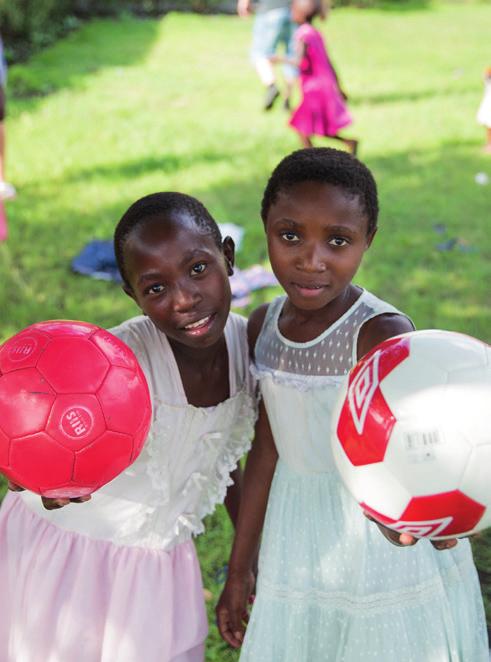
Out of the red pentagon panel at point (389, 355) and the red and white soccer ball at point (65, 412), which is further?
the red and white soccer ball at point (65, 412)

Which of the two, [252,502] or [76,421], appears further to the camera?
[252,502]

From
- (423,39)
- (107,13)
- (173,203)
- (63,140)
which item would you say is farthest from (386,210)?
(107,13)

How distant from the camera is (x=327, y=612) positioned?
2055 millimetres

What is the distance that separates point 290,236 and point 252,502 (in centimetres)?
75

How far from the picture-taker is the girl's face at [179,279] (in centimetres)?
188

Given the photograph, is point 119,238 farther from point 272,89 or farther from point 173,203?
point 272,89

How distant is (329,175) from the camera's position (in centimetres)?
183

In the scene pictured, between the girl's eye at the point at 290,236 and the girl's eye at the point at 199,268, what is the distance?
21 centimetres

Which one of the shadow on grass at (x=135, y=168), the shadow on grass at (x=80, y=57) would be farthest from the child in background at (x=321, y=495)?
the shadow on grass at (x=80, y=57)

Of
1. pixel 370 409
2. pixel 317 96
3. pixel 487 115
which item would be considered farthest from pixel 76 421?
pixel 487 115

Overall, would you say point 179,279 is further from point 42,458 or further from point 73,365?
point 42,458

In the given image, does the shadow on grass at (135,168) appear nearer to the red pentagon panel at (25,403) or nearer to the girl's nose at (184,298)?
the girl's nose at (184,298)

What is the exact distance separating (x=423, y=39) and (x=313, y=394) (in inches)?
553

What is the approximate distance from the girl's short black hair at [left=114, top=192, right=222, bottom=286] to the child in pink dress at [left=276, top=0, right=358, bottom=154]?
210 inches
